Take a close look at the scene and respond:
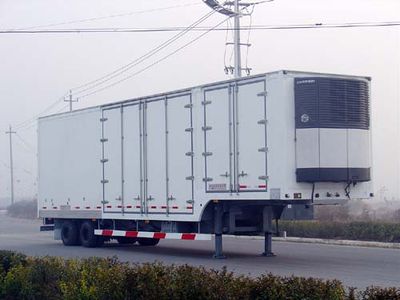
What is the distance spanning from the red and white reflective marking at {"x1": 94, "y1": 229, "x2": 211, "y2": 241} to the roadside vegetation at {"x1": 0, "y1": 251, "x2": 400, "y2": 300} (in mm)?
8388

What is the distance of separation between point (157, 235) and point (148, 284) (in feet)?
42.8

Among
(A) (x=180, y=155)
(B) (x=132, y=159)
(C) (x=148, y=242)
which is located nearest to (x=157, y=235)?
(B) (x=132, y=159)

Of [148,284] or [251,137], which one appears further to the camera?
[251,137]

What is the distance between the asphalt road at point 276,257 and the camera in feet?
58.0

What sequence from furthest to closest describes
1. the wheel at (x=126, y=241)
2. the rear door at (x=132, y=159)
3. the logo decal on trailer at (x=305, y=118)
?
1. the wheel at (x=126, y=241)
2. the rear door at (x=132, y=159)
3. the logo decal on trailer at (x=305, y=118)

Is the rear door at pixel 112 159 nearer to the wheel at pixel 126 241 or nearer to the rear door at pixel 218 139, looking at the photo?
the wheel at pixel 126 241

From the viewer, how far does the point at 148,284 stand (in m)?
10.2

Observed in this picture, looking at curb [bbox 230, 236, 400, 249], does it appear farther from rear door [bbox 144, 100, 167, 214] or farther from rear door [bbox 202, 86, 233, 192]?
rear door [bbox 202, 86, 233, 192]

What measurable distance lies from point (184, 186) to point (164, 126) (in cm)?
200

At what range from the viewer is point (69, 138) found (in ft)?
91.8

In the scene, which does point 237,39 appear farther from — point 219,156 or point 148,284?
point 148,284

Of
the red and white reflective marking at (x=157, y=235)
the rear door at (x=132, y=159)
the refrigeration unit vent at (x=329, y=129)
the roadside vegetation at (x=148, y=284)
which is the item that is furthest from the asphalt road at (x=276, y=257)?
the roadside vegetation at (x=148, y=284)

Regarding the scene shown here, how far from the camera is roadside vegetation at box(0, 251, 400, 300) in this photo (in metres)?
9.08

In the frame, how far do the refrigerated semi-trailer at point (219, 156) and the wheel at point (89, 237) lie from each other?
0.13 ft
